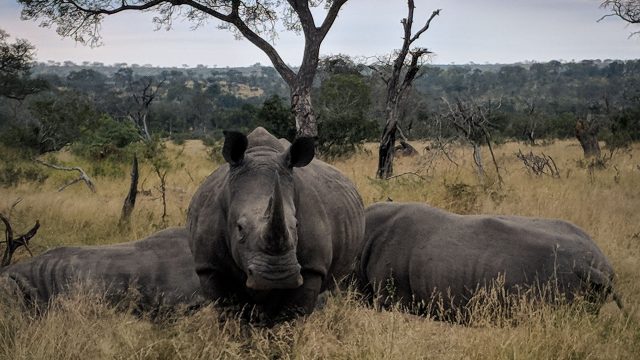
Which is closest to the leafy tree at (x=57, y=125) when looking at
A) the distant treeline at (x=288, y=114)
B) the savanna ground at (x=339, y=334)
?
the distant treeline at (x=288, y=114)

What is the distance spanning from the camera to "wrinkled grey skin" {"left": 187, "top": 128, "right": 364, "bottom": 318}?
380 centimetres

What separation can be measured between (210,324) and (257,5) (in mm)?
11791

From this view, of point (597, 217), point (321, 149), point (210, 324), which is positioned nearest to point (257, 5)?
point (321, 149)

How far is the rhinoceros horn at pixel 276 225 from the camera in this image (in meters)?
3.68

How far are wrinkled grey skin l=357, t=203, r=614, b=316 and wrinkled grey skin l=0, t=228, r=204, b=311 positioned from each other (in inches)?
71.4

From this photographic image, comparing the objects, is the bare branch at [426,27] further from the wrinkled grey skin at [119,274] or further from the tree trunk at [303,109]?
the wrinkled grey skin at [119,274]

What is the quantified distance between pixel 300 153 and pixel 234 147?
448 mm

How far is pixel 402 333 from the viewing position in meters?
4.32

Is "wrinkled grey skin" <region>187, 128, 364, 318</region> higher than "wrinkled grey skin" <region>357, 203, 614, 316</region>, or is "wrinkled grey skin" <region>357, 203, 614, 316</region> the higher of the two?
"wrinkled grey skin" <region>187, 128, 364, 318</region>

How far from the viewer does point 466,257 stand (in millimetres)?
6086

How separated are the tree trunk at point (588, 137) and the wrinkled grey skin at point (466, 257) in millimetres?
13836

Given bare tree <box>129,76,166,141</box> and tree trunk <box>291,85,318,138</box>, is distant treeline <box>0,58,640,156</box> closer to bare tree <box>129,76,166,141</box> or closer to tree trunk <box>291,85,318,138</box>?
bare tree <box>129,76,166,141</box>

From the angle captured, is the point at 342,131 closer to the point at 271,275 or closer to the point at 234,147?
the point at 234,147

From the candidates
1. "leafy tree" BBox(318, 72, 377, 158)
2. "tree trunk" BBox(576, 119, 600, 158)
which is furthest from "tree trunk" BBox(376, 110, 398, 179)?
"tree trunk" BBox(576, 119, 600, 158)
